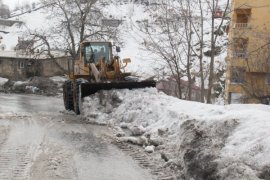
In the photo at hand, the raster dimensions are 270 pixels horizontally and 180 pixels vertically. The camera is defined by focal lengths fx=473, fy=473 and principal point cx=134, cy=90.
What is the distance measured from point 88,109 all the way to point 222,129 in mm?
9348

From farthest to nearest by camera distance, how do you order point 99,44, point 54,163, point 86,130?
point 99,44 < point 86,130 < point 54,163

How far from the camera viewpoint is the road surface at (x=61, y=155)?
7688 mm

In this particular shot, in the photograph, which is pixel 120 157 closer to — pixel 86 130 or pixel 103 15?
pixel 86 130

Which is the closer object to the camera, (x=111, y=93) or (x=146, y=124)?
(x=146, y=124)

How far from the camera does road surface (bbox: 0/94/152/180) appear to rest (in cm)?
769

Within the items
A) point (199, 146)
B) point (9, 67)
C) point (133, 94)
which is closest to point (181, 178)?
point (199, 146)

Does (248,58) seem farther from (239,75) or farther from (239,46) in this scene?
(239,75)

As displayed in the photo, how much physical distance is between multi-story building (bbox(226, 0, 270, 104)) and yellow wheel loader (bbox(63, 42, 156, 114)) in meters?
8.33

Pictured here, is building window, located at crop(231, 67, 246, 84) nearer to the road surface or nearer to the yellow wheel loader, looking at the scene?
the yellow wheel loader

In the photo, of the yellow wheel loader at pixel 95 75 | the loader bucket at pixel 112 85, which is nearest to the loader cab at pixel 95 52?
the yellow wheel loader at pixel 95 75

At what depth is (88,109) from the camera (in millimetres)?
16203

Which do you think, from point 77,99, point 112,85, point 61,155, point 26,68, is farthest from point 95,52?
point 26,68

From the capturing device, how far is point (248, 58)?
28859mm

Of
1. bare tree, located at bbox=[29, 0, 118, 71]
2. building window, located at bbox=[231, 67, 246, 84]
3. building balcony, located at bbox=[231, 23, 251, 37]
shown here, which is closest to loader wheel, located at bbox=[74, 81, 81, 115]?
building balcony, located at bbox=[231, 23, 251, 37]
